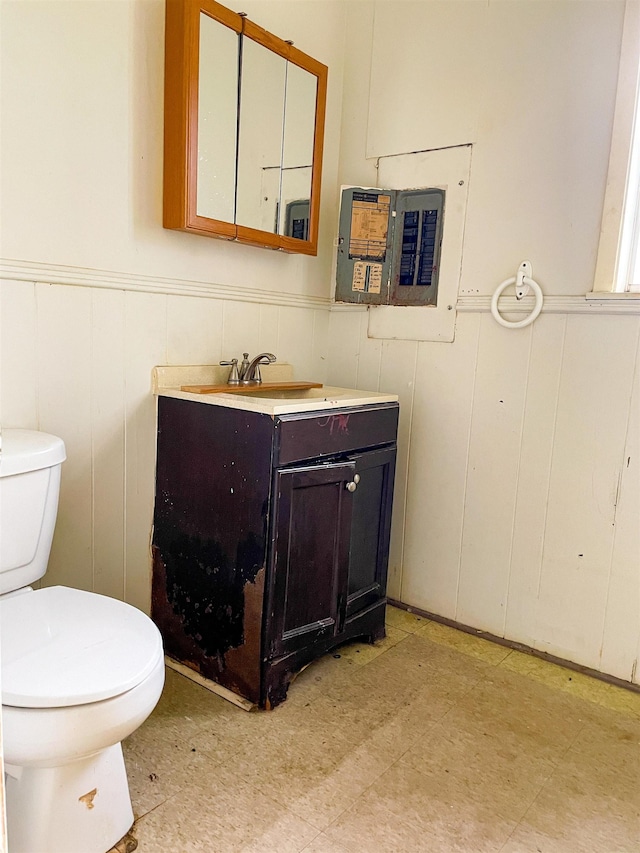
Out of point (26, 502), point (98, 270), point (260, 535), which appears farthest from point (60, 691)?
Result: point (98, 270)

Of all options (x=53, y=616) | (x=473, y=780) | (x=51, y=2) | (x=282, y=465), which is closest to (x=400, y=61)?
(x=51, y=2)

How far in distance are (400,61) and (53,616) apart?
2107mm

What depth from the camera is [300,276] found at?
2340 millimetres

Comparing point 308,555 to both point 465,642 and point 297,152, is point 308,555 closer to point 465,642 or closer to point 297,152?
point 465,642

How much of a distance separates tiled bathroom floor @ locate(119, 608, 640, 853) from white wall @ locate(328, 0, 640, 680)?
30 centimetres

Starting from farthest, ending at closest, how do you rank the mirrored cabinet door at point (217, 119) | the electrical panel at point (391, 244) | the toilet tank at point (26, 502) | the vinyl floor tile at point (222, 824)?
the electrical panel at point (391, 244), the mirrored cabinet door at point (217, 119), the toilet tank at point (26, 502), the vinyl floor tile at point (222, 824)

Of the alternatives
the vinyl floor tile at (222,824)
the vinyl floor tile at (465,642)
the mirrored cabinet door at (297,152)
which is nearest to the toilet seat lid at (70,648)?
the vinyl floor tile at (222,824)

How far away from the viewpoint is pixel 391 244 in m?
2.26

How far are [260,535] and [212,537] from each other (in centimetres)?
19

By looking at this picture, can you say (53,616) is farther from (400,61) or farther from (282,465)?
(400,61)

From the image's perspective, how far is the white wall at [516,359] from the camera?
6.11ft

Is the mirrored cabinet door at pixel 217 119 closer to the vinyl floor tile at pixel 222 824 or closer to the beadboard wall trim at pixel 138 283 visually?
the beadboard wall trim at pixel 138 283

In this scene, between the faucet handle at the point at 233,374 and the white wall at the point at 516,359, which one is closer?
the white wall at the point at 516,359

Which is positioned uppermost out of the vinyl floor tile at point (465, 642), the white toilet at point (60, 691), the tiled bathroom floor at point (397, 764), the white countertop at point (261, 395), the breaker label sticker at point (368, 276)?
the breaker label sticker at point (368, 276)
